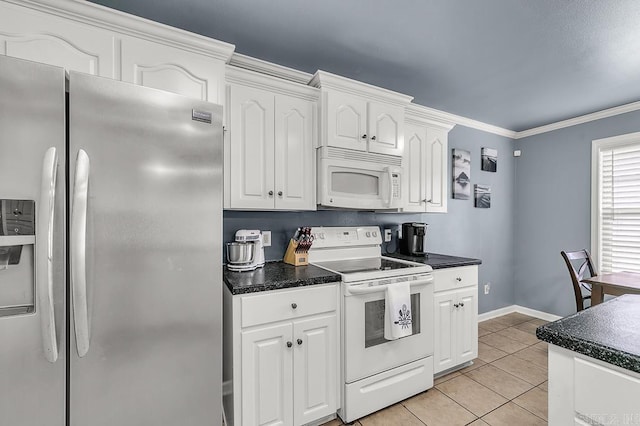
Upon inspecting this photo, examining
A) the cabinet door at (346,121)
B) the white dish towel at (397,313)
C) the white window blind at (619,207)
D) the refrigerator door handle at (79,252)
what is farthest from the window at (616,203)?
the refrigerator door handle at (79,252)

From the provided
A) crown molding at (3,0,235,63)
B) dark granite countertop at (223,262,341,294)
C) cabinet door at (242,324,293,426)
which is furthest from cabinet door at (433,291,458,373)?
crown molding at (3,0,235,63)

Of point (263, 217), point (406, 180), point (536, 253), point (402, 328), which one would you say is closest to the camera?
point (402, 328)

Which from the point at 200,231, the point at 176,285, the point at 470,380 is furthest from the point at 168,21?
the point at 470,380

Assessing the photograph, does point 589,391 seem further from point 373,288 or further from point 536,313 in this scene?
point 536,313

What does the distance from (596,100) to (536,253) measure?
1.89 meters

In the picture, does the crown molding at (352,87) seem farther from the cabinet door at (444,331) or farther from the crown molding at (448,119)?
the cabinet door at (444,331)

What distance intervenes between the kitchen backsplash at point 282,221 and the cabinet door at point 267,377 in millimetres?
808

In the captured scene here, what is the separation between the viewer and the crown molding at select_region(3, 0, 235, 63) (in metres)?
1.34

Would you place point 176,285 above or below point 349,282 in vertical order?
above

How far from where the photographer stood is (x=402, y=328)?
1.92 m

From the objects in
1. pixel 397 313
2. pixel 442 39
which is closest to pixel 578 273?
pixel 397 313

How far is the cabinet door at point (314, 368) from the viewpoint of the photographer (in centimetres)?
171

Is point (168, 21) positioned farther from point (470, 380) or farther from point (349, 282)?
point (470, 380)

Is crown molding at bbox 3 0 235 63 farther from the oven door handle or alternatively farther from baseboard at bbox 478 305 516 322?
baseboard at bbox 478 305 516 322
